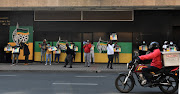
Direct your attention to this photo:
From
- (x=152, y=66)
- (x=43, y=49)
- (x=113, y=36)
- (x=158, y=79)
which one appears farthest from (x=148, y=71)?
(x=43, y=49)

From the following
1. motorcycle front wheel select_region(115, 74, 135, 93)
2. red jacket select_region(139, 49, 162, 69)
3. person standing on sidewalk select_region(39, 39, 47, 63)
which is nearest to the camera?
red jacket select_region(139, 49, 162, 69)

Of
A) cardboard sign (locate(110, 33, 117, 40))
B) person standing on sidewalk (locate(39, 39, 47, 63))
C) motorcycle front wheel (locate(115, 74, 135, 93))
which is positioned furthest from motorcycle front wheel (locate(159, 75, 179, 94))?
person standing on sidewalk (locate(39, 39, 47, 63))

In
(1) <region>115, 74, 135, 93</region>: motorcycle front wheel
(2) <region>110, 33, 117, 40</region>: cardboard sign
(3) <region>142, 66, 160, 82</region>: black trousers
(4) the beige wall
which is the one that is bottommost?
(1) <region>115, 74, 135, 93</region>: motorcycle front wheel

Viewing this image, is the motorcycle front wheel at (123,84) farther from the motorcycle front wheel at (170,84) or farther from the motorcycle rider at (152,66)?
the motorcycle front wheel at (170,84)

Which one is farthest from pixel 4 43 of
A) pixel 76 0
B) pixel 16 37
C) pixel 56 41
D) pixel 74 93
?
pixel 74 93

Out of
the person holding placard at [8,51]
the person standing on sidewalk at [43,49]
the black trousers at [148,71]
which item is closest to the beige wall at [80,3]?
the person standing on sidewalk at [43,49]

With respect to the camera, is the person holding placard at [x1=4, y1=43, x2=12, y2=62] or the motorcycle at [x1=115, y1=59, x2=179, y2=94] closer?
the motorcycle at [x1=115, y1=59, x2=179, y2=94]

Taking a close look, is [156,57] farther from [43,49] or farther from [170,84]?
[43,49]

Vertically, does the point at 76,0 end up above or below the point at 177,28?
above

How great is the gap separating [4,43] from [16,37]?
1.09 metres

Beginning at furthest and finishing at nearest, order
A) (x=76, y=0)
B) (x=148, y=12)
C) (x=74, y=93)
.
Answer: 1. (x=148, y=12)
2. (x=76, y=0)
3. (x=74, y=93)

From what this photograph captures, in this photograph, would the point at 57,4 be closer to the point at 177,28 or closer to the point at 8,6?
the point at 8,6

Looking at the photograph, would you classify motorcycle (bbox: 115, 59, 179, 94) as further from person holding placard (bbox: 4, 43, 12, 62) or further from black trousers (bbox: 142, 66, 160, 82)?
person holding placard (bbox: 4, 43, 12, 62)

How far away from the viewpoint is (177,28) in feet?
61.0
